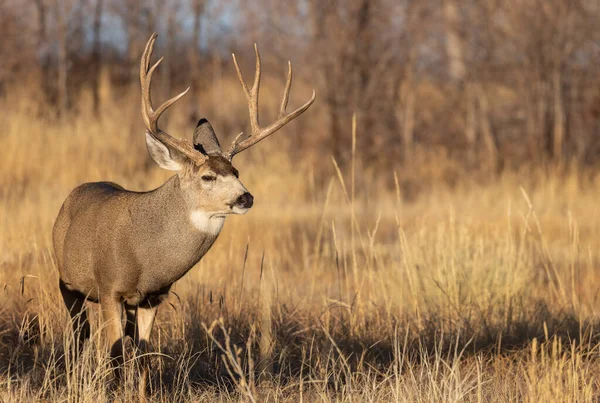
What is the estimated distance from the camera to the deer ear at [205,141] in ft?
17.1

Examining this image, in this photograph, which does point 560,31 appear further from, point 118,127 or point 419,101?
point 118,127

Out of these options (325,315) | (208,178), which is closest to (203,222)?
(208,178)

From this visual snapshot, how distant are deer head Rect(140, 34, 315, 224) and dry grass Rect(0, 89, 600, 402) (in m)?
0.73

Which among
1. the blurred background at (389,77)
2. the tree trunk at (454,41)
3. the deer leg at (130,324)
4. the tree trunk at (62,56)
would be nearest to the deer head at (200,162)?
the deer leg at (130,324)

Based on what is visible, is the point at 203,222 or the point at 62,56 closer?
the point at 203,222

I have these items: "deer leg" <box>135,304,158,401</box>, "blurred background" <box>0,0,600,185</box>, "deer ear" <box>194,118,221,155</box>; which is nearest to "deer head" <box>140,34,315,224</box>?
"deer ear" <box>194,118,221,155</box>

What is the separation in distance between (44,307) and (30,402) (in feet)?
5.40

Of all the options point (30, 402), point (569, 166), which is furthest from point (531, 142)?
point (30, 402)

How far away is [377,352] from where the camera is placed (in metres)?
6.10

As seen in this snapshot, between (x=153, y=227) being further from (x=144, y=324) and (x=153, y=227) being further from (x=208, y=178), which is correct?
(x=144, y=324)

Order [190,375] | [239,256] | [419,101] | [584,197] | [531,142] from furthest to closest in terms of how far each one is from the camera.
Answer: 1. [419,101]
2. [531,142]
3. [584,197]
4. [239,256]
5. [190,375]

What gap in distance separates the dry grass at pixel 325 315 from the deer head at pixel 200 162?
725 mm

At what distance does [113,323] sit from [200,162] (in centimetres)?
97

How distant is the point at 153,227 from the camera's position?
501 centimetres
